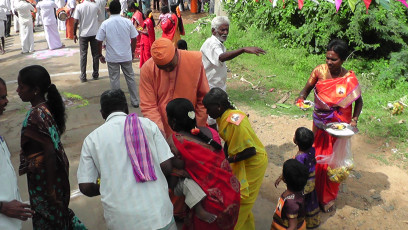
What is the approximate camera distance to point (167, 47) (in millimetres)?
3217

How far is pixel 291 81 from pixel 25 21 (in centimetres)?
784

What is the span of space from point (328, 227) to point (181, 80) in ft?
6.98

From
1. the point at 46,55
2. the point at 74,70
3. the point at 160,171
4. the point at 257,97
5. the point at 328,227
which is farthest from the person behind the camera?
the point at 46,55

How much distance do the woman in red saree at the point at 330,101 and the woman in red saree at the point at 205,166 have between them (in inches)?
66.1

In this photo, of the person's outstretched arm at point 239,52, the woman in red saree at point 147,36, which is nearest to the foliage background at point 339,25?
the woman in red saree at point 147,36

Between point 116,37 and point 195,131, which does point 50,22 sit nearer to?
point 116,37

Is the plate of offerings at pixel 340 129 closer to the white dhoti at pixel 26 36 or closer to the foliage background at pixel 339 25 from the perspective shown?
Result: the foliage background at pixel 339 25

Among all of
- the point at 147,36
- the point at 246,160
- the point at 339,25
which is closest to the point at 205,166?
the point at 246,160

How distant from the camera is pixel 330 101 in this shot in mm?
3889

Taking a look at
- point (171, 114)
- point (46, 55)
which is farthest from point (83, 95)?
point (171, 114)

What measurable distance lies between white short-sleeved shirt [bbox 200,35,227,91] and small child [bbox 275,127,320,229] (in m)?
1.30

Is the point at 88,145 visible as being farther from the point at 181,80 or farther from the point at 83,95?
the point at 83,95

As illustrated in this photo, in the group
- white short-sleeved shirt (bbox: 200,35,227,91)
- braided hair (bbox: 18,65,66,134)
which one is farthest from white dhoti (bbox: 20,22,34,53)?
braided hair (bbox: 18,65,66,134)

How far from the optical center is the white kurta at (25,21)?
10.8 meters
